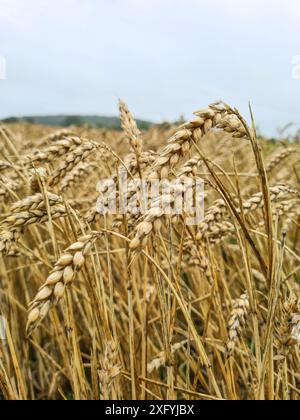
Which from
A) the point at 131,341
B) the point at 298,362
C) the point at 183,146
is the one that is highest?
the point at 183,146

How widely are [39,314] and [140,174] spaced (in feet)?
1.86

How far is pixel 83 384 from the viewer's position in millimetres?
1080

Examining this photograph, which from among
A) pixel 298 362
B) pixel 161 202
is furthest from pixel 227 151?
pixel 161 202

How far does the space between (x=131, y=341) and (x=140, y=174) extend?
0.34 metres

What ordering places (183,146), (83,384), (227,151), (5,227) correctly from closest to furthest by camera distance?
(183,146) → (5,227) → (83,384) → (227,151)

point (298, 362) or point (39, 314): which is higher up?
point (39, 314)

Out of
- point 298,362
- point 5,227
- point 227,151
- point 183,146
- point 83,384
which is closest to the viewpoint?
point 183,146

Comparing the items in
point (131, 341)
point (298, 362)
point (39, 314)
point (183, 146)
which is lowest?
point (298, 362)

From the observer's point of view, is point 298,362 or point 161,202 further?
point 298,362
